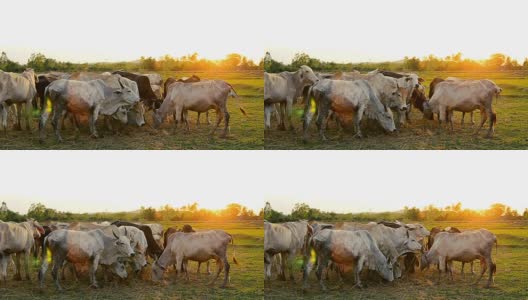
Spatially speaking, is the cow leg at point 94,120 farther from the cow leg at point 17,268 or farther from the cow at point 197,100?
the cow leg at point 17,268

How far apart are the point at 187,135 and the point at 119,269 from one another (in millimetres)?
2185

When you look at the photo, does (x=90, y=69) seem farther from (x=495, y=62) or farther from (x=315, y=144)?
(x=495, y=62)

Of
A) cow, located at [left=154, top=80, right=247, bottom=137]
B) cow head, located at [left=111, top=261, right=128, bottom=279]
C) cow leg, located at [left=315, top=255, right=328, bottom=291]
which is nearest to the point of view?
cow leg, located at [left=315, top=255, right=328, bottom=291]

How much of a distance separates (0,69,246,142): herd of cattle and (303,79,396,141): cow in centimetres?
113

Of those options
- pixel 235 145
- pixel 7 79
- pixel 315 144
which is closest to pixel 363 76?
pixel 315 144

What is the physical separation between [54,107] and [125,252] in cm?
238

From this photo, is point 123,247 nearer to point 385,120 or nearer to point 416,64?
point 385,120

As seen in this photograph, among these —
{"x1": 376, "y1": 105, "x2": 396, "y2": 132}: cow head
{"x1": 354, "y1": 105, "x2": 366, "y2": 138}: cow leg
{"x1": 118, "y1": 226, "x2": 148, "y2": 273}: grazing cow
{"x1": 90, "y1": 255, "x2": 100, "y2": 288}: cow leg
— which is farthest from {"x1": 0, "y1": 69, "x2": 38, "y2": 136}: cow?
{"x1": 376, "y1": 105, "x2": 396, "y2": 132}: cow head

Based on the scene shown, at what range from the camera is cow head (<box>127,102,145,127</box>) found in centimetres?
1162

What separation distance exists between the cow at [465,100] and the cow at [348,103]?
2.42 ft

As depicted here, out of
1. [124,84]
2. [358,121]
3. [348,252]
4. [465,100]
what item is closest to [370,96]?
[358,121]

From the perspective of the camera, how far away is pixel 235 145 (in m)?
11.4

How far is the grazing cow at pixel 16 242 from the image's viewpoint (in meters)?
11.1

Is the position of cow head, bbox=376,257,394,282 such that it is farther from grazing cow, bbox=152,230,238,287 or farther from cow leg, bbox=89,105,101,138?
cow leg, bbox=89,105,101,138
